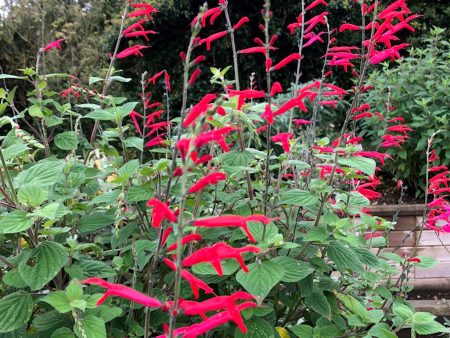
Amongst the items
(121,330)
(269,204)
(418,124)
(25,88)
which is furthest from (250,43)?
(121,330)

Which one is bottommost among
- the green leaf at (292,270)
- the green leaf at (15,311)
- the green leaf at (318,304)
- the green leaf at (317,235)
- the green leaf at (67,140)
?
the green leaf at (318,304)

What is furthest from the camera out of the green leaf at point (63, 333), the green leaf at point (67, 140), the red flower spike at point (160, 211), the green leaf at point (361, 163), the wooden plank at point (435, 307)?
the wooden plank at point (435, 307)

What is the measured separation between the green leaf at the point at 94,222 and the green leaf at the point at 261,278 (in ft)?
1.71

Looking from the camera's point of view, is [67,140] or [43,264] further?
[67,140]

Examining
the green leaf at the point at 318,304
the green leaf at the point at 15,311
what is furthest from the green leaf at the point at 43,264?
the green leaf at the point at 318,304

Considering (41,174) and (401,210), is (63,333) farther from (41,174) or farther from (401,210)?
(401,210)

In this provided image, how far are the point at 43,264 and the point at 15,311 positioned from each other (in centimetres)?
15

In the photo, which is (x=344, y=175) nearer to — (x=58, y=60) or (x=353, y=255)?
(x=353, y=255)

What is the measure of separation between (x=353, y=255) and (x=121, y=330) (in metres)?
0.77

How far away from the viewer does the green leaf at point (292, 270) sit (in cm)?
158

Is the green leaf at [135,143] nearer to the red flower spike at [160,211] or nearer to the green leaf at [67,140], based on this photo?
the green leaf at [67,140]

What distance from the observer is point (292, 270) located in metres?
1.61

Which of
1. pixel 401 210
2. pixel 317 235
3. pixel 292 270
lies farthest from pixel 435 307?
pixel 292 270

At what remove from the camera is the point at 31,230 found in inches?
60.6
